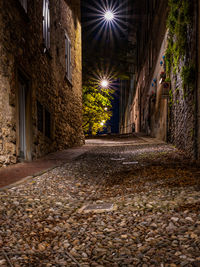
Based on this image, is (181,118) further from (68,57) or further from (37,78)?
(68,57)

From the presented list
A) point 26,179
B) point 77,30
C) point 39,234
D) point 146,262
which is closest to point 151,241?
point 146,262

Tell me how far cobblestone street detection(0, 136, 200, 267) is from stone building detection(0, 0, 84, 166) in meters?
1.86

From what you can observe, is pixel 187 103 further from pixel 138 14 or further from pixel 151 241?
pixel 138 14

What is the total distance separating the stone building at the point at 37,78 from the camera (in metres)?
4.45

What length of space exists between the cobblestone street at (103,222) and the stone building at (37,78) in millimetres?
1862

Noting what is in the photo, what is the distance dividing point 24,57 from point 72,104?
5.01 metres

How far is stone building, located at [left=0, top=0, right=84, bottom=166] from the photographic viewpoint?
4.45 meters

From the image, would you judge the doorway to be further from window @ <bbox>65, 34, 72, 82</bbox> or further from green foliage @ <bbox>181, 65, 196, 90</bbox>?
window @ <bbox>65, 34, 72, 82</bbox>

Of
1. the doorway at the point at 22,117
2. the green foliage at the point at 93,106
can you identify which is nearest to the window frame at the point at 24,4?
the doorway at the point at 22,117

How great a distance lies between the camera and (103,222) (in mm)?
2070

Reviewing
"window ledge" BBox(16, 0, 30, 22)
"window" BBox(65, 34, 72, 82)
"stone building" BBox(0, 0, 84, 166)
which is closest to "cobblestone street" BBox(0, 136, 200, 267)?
"stone building" BBox(0, 0, 84, 166)

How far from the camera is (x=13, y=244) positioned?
66.9 inches

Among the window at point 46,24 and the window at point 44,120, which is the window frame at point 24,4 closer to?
the window at point 46,24

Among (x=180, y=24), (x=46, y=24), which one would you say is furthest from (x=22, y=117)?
(x=180, y=24)
